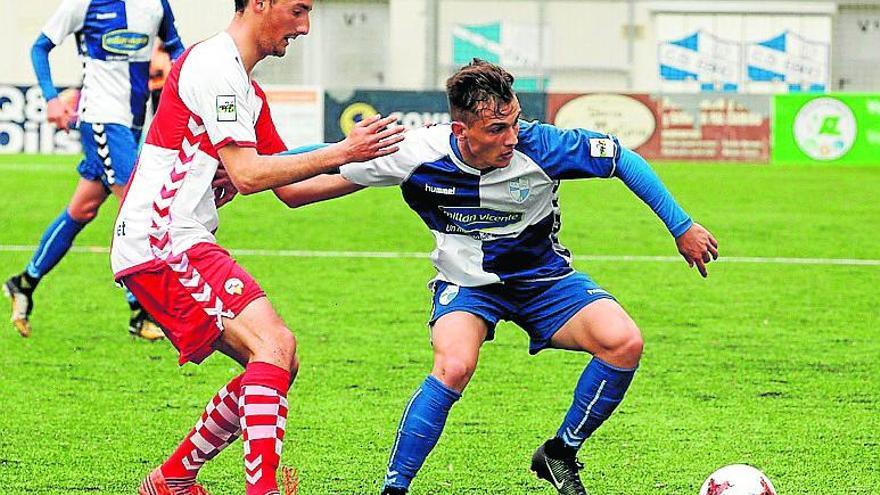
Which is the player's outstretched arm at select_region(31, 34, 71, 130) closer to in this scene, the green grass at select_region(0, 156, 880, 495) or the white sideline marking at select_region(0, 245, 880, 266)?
the green grass at select_region(0, 156, 880, 495)

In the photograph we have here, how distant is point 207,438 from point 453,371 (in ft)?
2.77

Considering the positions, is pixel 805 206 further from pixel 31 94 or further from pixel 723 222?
pixel 31 94

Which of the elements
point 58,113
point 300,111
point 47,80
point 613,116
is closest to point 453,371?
point 58,113

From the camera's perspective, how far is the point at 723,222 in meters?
15.6

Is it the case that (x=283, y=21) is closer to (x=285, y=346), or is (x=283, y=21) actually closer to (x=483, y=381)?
(x=285, y=346)

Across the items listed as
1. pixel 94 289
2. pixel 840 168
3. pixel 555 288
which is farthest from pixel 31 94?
pixel 555 288

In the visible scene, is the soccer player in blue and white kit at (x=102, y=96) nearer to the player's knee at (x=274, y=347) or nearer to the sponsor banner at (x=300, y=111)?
the player's knee at (x=274, y=347)

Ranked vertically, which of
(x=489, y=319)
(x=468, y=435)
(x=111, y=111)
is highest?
(x=111, y=111)

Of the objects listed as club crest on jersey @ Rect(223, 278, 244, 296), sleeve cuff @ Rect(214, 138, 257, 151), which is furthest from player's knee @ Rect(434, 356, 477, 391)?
sleeve cuff @ Rect(214, 138, 257, 151)

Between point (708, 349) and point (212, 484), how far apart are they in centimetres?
384

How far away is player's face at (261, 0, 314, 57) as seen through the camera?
4.60 metres

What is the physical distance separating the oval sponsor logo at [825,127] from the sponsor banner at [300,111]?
26.8 ft

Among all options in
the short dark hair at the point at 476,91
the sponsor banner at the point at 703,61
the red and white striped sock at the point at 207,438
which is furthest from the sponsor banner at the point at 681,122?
the red and white striped sock at the point at 207,438

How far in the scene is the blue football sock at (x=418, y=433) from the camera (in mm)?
4902
